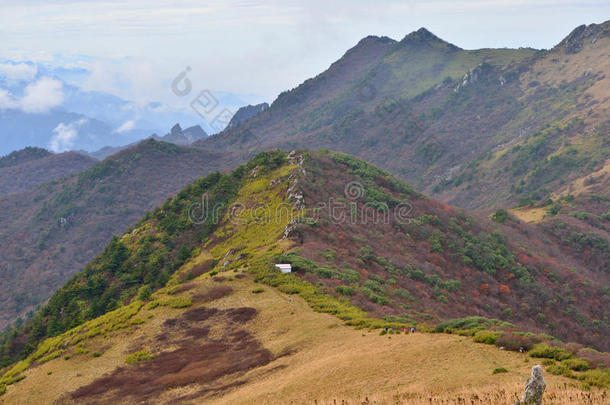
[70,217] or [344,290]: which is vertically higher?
[70,217]

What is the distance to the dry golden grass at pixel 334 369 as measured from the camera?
771 inches

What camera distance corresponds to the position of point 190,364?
28.7 metres

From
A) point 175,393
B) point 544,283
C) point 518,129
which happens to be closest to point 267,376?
point 175,393

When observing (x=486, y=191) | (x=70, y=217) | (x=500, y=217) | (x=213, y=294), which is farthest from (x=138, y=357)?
(x=486, y=191)

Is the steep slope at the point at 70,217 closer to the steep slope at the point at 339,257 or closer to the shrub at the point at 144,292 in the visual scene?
the steep slope at the point at 339,257

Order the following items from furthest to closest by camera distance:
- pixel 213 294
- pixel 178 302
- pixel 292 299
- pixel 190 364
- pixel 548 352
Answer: pixel 213 294, pixel 178 302, pixel 292 299, pixel 190 364, pixel 548 352

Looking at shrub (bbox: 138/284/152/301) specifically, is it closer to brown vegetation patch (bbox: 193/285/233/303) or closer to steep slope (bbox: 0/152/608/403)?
steep slope (bbox: 0/152/608/403)

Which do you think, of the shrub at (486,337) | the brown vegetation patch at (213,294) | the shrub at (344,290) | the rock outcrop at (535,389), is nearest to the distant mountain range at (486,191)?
the shrub at (344,290)

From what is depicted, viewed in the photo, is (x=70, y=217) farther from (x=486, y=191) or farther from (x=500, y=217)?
(x=486, y=191)

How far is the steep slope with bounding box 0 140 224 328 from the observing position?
129 meters

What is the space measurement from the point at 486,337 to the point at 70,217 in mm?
162769

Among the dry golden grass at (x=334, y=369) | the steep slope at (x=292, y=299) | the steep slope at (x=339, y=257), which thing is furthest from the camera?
the steep slope at (x=339, y=257)

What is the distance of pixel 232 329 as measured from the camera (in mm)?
33062

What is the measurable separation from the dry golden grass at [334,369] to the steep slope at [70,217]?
323 ft
